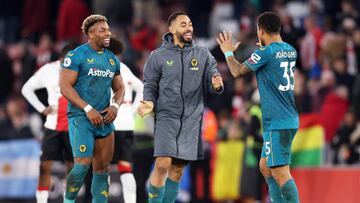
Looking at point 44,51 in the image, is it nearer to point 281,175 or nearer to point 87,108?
point 87,108

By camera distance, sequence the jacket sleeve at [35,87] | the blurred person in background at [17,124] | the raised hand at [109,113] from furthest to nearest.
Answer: the blurred person in background at [17,124], the jacket sleeve at [35,87], the raised hand at [109,113]

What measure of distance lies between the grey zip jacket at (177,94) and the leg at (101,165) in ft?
2.02

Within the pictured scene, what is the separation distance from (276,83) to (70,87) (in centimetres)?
264

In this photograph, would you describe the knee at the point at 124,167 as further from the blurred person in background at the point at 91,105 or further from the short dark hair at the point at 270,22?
the short dark hair at the point at 270,22

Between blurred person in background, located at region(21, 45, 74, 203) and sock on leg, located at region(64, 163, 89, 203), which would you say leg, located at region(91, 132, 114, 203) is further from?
Answer: blurred person in background, located at region(21, 45, 74, 203)

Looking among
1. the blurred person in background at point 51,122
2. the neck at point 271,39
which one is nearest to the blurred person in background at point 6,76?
the blurred person in background at point 51,122

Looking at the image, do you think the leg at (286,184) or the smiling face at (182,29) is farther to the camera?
the smiling face at (182,29)

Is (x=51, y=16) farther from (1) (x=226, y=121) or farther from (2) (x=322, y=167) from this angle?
(2) (x=322, y=167)

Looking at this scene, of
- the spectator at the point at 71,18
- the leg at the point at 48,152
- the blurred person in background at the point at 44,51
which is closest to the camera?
the leg at the point at 48,152

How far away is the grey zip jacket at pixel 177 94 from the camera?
15.2 meters

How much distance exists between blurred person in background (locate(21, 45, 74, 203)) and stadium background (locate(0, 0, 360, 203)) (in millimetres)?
555

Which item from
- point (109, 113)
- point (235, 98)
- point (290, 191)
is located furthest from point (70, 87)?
point (235, 98)

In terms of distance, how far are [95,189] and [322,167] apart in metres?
6.47

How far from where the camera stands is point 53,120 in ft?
56.9
